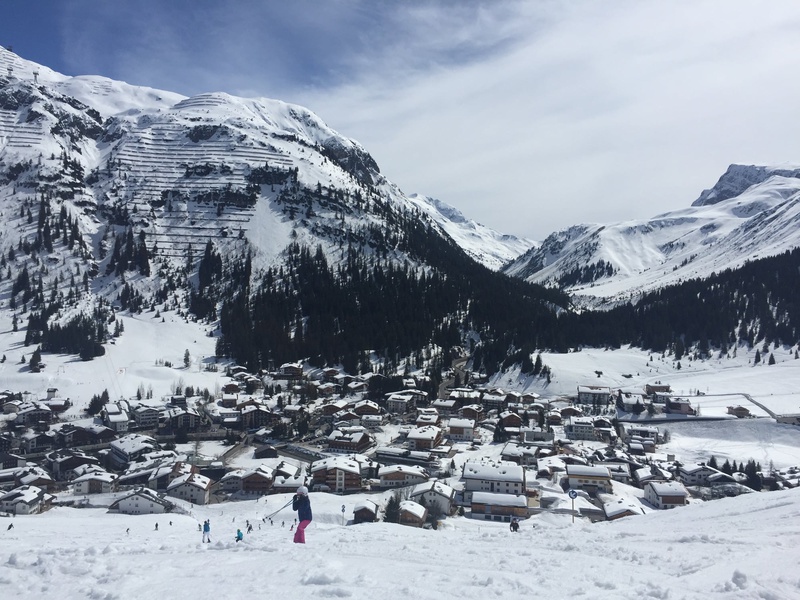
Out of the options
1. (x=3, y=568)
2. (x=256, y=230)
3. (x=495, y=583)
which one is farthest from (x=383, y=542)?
(x=256, y=230)

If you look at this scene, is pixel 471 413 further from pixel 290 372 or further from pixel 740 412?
pixel 740 412

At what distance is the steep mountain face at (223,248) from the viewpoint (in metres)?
118

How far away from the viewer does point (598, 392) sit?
87.1m

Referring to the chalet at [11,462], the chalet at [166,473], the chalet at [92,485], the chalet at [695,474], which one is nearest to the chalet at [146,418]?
the chalet at [11,462]

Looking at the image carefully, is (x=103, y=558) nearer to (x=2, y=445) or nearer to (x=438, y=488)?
(x=438, y=488)

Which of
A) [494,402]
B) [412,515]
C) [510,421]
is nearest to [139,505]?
[412,515]

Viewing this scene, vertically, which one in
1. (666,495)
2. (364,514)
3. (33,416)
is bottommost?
(364,514)

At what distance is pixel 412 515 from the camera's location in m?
40.4

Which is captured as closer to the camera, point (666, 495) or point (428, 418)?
point (666, 495)

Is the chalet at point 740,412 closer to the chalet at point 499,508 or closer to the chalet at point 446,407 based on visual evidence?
the chalet at point 446,407

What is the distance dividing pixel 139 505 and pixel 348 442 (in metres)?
25.0

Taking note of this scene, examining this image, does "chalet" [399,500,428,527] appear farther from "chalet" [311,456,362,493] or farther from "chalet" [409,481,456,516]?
"chalet" [311,456,362,493]

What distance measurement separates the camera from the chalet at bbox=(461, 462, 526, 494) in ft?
162

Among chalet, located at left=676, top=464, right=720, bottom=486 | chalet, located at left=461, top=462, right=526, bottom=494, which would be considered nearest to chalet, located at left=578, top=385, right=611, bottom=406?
chalet, located at left=676, top=464, right=720, bottom=486
